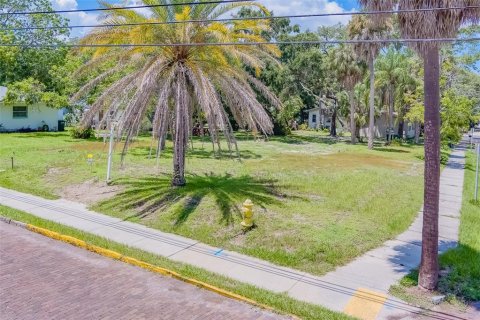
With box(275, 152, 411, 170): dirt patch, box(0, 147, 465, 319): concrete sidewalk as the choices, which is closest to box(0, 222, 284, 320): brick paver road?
box(0, 147, 465, 319): concrete sidewalk

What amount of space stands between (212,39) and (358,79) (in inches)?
1052

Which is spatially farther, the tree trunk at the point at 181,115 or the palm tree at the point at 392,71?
the palm tree at the point at 392,71

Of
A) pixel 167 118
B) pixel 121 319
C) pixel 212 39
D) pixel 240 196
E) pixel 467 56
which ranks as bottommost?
pixel 121 319

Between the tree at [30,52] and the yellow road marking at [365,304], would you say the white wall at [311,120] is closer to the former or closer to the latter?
the tree at [30,52]

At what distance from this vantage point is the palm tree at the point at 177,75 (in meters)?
11.1

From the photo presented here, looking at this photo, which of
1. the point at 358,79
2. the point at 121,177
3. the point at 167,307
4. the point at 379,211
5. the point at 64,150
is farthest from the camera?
the point at 358,79

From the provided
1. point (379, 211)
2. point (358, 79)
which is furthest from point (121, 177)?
point (358, 79)

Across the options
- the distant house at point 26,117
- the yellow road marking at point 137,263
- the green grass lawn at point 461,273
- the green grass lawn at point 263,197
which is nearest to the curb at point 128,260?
the yellow road marking at point 137,263

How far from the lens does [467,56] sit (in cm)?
3659

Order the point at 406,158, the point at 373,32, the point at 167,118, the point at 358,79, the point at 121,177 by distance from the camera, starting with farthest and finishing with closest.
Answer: the point at 358,79 < the point at 373,32 < the point at 406,158 < the point at 121,177 < the point at 167,118

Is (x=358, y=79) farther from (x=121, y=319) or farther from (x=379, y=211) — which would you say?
(x=121, y=319)

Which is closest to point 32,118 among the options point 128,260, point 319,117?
point 128,260

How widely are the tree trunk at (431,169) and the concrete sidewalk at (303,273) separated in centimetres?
70

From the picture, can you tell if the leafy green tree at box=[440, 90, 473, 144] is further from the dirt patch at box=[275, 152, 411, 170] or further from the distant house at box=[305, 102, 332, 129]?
the distant house at box=[305, 102, 332, 129]
